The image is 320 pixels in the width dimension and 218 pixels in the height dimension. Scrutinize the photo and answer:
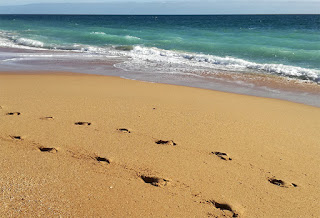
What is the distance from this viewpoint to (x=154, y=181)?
3654 mm

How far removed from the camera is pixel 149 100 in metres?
7.14

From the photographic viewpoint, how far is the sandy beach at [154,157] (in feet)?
10.6

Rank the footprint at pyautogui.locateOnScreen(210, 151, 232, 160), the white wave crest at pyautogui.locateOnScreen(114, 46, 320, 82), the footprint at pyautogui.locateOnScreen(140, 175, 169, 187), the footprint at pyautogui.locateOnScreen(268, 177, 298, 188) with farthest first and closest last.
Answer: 1. the white wave crest at pyautogui.locateOnScreen(114, 46, 320, 82)
2. the footprint at pyautogui.locateOnScreen(210, 151, 232, 160)
3. the footprint at pyautogui.locateOnScreen(268, 177, 298, 188)
4. the footprint at pyautogui.locateOnScreen(140, 175, 169, 187)

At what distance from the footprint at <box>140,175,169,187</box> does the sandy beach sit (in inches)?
0.5

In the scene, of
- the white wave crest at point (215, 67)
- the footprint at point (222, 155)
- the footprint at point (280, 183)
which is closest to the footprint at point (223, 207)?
the footprint at point (280, 183)

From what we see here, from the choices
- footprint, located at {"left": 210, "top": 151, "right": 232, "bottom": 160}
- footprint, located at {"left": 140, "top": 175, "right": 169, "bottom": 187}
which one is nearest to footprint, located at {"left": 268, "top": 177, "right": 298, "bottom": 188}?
footprint, located at {"left": 210, "top": 151, "right": 232, "bottom": 160}

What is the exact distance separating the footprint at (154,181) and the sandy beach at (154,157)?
0.01 m

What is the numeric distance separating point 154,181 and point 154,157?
612 millimetres

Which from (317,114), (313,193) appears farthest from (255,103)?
(313,193)

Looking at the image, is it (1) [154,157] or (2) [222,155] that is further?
(2) [222,155]

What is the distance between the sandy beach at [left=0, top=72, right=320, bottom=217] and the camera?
3219mm

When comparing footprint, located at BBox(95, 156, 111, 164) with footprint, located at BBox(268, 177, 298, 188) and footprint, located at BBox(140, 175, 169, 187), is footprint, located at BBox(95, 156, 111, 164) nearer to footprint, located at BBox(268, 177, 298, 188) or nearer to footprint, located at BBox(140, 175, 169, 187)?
footprint, located at BBox(140, 175, 169, 187)

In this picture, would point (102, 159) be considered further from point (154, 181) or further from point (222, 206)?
point (222, 206)

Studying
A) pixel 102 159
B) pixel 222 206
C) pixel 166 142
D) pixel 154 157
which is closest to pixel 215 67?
pixel 166 142
